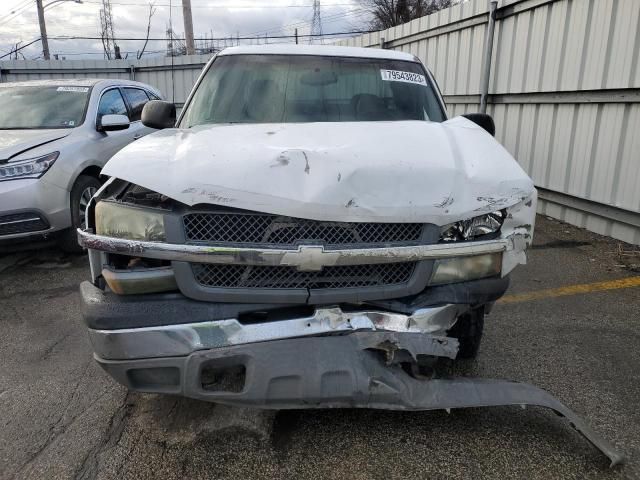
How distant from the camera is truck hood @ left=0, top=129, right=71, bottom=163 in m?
4.77

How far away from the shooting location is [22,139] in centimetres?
509

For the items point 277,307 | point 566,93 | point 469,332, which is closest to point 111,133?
point 277,307

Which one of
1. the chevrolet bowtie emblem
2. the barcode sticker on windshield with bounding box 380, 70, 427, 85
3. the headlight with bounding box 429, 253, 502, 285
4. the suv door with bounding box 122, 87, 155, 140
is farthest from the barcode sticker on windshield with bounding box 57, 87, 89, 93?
the headlight with bounding box 429, 253, 502, 285

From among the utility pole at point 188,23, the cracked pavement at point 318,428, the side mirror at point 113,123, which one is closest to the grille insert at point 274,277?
the cracked pavement at point 318,428

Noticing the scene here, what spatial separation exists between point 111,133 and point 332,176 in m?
4.75

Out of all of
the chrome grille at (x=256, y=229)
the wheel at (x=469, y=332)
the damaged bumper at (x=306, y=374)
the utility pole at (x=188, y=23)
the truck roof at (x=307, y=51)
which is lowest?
the wheel at (x=469, y=332)

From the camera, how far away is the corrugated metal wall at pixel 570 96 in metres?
5.54

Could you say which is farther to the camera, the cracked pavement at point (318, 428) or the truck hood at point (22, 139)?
the truck hood at point (22, 139)

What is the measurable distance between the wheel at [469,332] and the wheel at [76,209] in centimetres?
395

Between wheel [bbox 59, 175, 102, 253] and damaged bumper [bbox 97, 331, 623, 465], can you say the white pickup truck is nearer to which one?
damaged bumper [bbox 97, 331, 623, 465]

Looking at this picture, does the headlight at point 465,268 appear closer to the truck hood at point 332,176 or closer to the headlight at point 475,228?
the headlight at point 475,228

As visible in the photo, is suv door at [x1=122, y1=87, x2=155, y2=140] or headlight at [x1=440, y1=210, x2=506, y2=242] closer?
headlight at [x1=440, y1=210, x2=506, y2=242]

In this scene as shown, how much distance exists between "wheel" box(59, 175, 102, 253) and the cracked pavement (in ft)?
5.98

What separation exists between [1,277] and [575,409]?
5.01m
